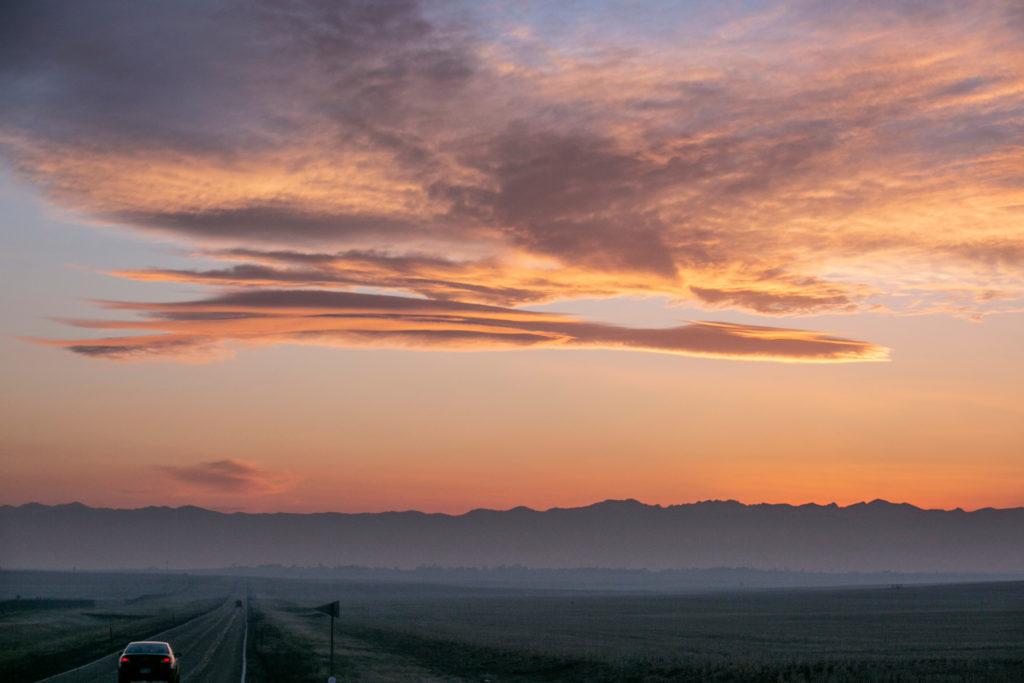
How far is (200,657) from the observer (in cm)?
5922

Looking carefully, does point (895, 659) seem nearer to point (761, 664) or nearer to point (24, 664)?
point (761, 664)

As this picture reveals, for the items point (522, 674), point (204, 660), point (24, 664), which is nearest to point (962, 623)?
point (522, 674)

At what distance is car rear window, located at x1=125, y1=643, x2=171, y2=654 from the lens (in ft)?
138

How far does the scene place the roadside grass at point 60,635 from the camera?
2135 inches

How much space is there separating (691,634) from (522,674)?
4713 cm

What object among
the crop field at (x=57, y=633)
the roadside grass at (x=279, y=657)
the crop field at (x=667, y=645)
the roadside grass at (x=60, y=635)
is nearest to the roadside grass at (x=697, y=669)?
the crop field at (x=667, y=645)

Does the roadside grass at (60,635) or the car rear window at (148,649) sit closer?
the car rear window at (148,649)

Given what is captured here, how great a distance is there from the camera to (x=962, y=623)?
10625cm

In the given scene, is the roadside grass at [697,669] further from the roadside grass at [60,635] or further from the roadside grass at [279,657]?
the roadside grass at [60,635]

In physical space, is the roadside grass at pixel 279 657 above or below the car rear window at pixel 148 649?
below

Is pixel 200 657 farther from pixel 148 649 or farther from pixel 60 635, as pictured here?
pixel 60 635

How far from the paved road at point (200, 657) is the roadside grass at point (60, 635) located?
4.11ft

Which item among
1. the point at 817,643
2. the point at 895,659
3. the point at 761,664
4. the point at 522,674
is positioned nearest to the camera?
the point at 522,674

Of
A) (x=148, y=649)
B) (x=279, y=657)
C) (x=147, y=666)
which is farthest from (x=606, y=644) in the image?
(x=147, y=666)
